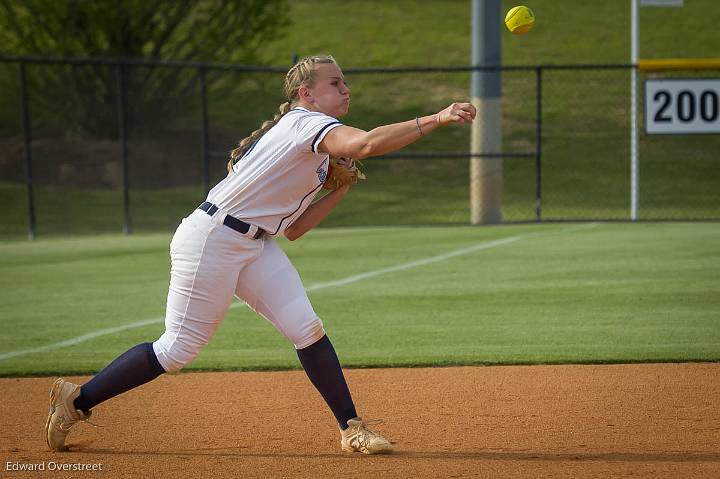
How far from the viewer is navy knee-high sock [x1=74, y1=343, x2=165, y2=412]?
5.52 m

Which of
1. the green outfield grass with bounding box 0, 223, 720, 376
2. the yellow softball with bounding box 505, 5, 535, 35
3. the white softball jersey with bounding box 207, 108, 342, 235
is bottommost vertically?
the green outfield grass with bounding box 0, 223, 720, 376

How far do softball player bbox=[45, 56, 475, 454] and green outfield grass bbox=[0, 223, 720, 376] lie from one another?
2.53m

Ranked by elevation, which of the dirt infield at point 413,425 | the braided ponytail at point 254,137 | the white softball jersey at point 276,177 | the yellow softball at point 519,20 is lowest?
the dirt infield at point 413,425

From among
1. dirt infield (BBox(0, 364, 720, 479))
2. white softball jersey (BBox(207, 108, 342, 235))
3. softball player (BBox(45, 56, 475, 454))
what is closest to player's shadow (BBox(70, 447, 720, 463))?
dirt infield (BBox(0, 364, 720, 479))

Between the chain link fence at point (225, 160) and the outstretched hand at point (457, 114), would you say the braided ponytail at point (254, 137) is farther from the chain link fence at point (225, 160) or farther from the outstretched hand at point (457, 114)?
the chain link fence at point (225, 160)

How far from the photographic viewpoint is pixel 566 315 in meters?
9.90

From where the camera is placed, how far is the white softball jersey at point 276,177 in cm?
525

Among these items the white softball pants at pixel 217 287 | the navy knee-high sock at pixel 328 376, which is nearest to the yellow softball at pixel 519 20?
the white softball pants at pixel 217 287

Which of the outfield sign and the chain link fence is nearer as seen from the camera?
the outfield sign

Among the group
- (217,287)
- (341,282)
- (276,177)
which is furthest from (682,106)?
(217,287)

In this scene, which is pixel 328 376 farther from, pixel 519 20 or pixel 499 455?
pixel 519 20

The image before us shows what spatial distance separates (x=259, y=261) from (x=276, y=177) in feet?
1.44

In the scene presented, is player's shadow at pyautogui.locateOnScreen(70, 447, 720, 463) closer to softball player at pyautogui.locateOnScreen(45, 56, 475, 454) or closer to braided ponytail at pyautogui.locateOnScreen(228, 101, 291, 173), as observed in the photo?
softball player at pyautogui.locateOnScreen(45, 56, 475, 454)

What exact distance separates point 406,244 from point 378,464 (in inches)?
425
